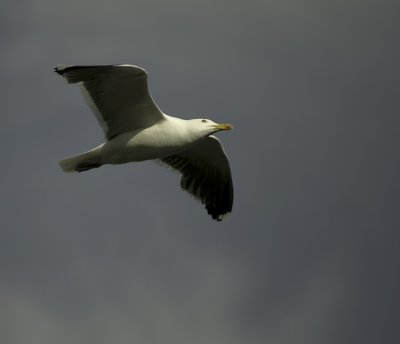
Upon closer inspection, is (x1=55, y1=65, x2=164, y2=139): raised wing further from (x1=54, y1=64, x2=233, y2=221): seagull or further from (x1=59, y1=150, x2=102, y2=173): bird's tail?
(x1=59, y1=150, x2=102, y2=173): bird's tail

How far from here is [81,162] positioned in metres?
18.6

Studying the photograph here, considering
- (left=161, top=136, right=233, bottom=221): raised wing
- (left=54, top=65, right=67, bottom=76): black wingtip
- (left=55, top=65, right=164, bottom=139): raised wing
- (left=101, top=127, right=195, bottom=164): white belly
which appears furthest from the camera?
(left=161, top=136, right=233, bottom=221): raised wing

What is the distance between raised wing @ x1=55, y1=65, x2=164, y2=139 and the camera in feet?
57.7

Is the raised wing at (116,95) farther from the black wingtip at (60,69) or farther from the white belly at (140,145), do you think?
the white belly at (140,145)

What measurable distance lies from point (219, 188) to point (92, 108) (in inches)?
152

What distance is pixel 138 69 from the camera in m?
17.5

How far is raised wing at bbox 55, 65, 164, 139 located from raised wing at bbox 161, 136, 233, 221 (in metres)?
2.03

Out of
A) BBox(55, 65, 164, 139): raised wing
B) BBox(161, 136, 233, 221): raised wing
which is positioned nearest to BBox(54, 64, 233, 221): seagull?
BBox(55, 65, 164, 139): raised wing

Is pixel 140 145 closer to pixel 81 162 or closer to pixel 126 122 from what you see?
pixel 126 122

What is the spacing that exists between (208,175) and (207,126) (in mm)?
2350

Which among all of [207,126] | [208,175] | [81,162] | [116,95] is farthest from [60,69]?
[208,175]

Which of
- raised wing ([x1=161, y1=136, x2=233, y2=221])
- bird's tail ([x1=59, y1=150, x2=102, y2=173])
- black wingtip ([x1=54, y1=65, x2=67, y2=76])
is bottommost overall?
raised wing ([x1=161, y1=136, x2=233, y2=221])

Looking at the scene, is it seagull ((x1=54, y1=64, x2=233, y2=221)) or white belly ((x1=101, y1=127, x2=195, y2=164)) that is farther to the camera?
white belly ((x1=101, y1=127, x2=195, y2=164))

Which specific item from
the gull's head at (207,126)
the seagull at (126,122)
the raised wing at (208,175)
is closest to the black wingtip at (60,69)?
the seagull at (126,122)
